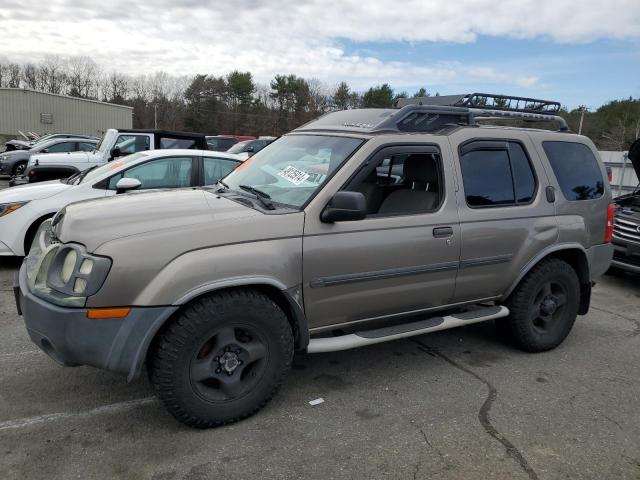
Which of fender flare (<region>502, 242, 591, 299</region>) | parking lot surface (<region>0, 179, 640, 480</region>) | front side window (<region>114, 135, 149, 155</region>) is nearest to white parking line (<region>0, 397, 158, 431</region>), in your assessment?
parking lot surface (<region>0, 179, 640, 480</region>)

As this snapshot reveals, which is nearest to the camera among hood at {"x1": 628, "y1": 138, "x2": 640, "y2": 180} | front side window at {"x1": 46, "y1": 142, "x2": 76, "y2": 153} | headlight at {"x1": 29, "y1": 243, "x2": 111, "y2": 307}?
headlight at {"x1": 29, "y1": 243, "x2": 111, "y2": 307}

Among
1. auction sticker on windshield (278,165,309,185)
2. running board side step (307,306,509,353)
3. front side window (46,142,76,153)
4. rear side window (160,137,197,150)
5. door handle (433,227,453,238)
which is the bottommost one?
running board side step (307,306,509,353)

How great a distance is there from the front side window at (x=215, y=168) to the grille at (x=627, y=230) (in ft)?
17.9

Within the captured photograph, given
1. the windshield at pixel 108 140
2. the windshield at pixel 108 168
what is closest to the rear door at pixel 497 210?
the windshield at pixel 108 168

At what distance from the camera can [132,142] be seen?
10.6m

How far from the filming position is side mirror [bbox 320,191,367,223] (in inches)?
122

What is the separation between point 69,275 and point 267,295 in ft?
3.67

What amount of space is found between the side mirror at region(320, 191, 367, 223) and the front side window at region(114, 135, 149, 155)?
8326mm

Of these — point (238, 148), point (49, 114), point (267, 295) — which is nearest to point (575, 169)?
point (267, 295)

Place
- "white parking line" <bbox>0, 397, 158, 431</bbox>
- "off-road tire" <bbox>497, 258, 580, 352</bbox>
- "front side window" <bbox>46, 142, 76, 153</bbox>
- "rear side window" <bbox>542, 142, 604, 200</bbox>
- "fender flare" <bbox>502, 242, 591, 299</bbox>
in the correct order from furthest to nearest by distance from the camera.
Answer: "front side window" <bbox>46, 142, 76, 153</bbox> < "rear side window" <bbox>542, 142, 604, 200</bbox> < "off-road tire" <bbox>497, 258, 580, 352</bbox> < "fender flare" <bbox>502, 242, 591, 299</bbox> < "white parking line" <bbox>0, 397, 158, 431</bbox>

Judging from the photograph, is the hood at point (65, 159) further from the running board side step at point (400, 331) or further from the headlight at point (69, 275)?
the running board side step at point (400, 331)

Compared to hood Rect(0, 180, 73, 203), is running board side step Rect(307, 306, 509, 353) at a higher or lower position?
lower

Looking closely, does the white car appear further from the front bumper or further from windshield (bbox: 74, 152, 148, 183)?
the front bumper

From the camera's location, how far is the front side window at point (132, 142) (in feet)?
34.4
